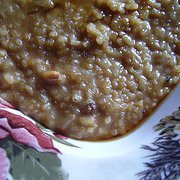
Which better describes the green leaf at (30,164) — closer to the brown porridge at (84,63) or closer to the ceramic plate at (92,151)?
the ceramic plate at (92,151)

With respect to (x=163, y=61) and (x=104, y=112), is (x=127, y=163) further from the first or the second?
(x=163, y=61)

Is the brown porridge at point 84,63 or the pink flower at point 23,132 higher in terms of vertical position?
the brown porridge at point 84,63

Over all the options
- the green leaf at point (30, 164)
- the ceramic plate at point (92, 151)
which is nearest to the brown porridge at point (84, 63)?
the ceramic plate at point (92, 151)

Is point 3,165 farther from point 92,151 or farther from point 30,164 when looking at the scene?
point 92,151

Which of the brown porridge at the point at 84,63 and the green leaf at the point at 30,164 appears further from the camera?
the brown porridge at the point at 84,63

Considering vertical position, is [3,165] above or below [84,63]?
below

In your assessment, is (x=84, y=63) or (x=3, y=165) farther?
(x=84, y=63)

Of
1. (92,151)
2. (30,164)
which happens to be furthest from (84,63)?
(30,164)

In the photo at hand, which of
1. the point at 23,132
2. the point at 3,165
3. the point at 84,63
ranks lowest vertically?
the point at 3,165
